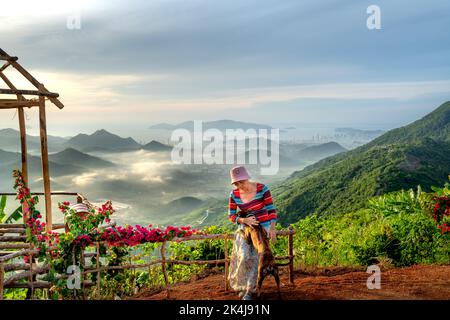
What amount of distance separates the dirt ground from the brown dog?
46 cm

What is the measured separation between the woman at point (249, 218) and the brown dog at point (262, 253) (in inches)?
2.9

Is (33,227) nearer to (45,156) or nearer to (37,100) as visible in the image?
(45,156)

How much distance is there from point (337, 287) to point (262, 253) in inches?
59.2

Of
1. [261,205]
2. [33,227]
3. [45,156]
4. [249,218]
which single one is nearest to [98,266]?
[33,227]

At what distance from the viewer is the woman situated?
566cm

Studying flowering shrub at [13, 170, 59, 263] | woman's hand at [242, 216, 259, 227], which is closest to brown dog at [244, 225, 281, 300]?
woman's hand at [242, 216, 259, 227]

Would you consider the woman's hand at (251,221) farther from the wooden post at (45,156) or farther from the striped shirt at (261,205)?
the wooden post at (45,156)

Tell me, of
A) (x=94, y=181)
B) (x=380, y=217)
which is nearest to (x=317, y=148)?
(x=94, y=181)

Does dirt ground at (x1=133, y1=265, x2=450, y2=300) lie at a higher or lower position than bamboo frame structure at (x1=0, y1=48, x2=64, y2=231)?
lower

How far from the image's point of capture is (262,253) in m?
5.53

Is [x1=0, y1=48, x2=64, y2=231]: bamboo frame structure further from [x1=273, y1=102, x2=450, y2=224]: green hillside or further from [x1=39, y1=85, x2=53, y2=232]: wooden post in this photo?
[x1=273, y1=102, x2=450, y2=224]: green hillside
